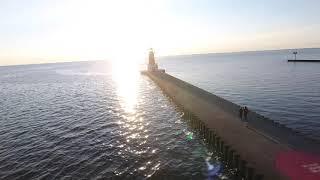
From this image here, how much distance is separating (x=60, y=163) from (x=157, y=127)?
14.9 metres

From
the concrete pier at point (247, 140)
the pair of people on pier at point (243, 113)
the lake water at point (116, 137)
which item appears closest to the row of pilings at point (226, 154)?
the concrete pier at point (247, 140)

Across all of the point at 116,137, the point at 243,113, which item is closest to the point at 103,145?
the point at 116,137

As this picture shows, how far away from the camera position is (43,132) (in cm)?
4116

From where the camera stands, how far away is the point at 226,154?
25594 millimetres

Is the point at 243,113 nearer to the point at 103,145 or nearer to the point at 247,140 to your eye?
the point at 247,140

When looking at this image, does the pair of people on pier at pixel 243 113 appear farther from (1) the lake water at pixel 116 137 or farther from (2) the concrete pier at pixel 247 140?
(1) the lake water at pixel 116 137

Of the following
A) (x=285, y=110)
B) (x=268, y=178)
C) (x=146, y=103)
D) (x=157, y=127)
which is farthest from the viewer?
(x=146, y=103)

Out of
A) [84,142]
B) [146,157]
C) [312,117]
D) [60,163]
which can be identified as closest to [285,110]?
[312,117]

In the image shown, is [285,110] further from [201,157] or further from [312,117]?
[201,157]

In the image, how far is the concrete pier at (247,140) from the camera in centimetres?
2185

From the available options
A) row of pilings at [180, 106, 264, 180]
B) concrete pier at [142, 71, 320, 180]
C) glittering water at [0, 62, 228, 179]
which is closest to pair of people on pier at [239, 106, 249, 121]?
concrete pier at [142, 71, 320, 180]

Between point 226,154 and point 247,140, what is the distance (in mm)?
2607

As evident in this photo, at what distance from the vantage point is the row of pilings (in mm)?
21108

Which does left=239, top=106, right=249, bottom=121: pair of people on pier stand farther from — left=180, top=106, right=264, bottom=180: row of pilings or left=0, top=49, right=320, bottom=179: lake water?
left=0, top=49, right=320, bottom=179: lake water
